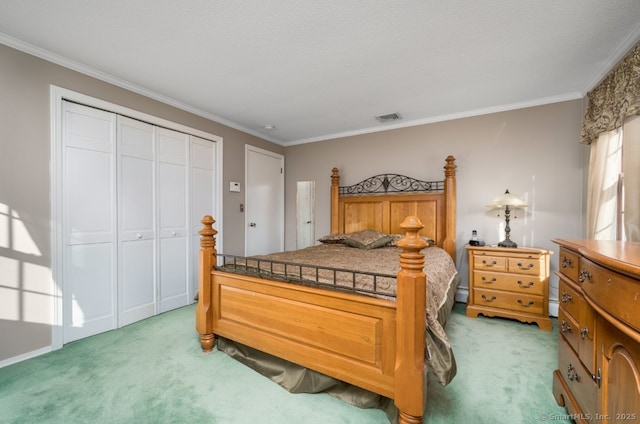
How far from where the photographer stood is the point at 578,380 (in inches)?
51.7

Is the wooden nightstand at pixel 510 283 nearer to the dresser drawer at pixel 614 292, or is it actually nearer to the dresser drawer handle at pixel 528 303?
the dresser drawer handle at pixel 528 303

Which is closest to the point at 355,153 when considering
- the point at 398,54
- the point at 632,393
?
the point at 398,54

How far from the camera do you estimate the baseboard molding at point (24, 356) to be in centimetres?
202

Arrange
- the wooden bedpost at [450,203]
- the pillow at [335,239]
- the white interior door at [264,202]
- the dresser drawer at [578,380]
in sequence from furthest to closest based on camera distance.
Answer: the white interior door at [264,202] → the pillow at [335,239] → the wooden bedpost at [450,203] → the dresser drawer at [578,380]

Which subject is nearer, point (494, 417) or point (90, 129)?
point (494, 417)

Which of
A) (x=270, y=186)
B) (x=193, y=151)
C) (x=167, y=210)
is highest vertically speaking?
(x=193, y=151)

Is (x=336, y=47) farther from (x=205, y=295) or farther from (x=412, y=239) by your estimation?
(x=205, y=295)

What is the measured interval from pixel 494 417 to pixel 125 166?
12.0ft

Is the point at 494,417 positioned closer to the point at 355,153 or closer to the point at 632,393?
the point at 632,393

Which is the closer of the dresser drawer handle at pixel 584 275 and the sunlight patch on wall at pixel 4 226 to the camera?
the dresser drawer handle at pixel 584 275

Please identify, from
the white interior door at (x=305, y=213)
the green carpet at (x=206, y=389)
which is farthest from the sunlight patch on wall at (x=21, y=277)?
the white interior door at (x=305, y=213)

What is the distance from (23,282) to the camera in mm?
2111

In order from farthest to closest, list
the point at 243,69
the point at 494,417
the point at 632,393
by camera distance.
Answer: the point at 243,69
the point at 494,417
the point at 632,393

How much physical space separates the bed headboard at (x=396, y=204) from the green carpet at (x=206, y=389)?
1488mm
